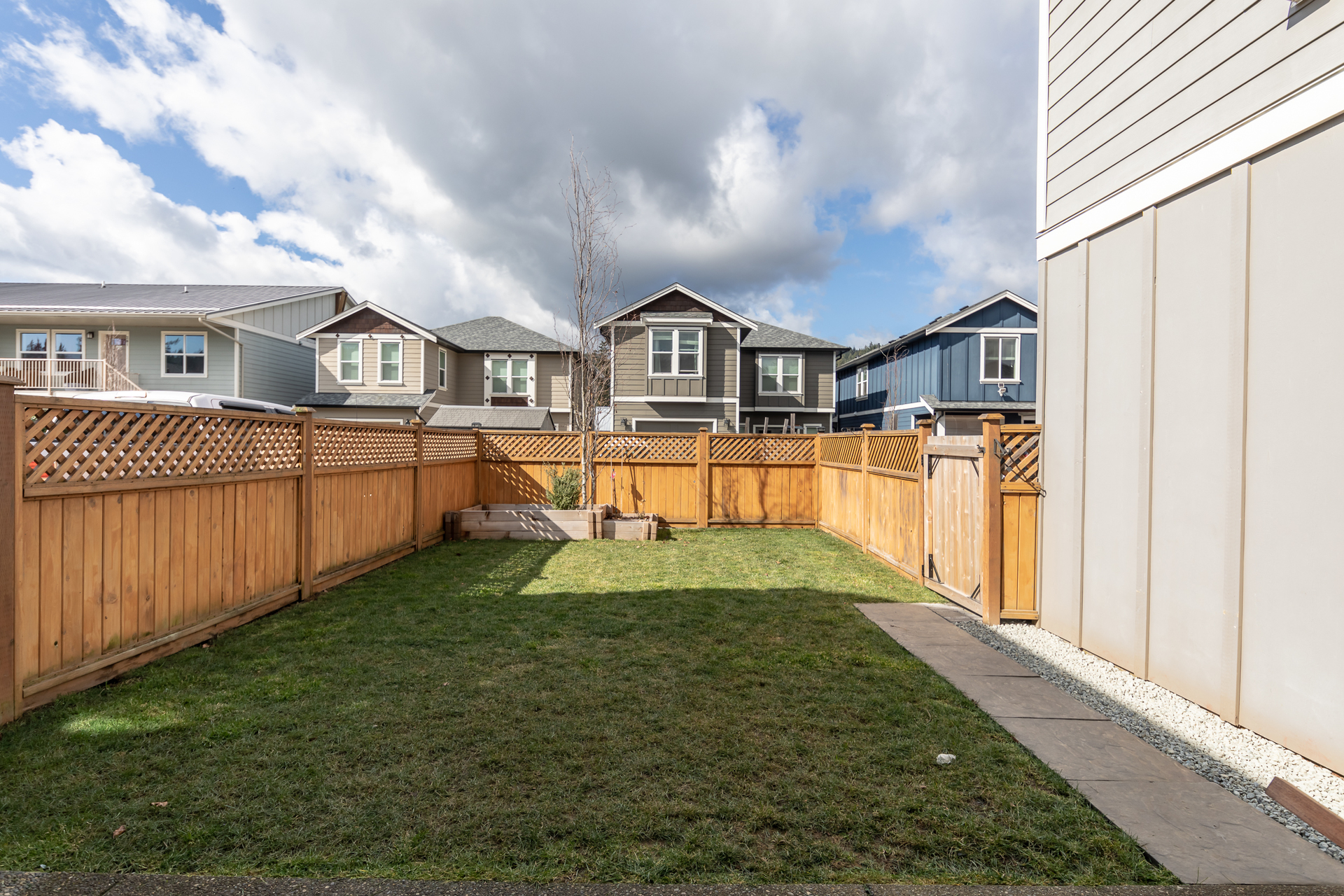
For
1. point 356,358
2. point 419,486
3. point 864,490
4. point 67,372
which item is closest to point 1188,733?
point 864,490

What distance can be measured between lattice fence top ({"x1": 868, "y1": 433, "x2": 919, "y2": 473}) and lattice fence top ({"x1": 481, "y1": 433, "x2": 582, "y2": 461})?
17.9 feet

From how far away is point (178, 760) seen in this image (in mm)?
2662

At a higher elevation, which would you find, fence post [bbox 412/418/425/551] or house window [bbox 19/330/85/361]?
house window [bbox 19/330/85/361]

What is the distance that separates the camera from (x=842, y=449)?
1038 cm

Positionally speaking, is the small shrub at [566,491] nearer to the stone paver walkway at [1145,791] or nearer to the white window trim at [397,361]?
the stone paver walkway at [1145,791]

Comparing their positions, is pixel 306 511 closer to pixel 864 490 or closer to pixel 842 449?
pixel 864 490

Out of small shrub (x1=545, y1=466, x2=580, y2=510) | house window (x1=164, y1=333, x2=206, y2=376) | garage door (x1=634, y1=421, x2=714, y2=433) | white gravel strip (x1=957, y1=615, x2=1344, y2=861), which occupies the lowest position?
white gravel strip (x1=957, y1=615, x2=1344, y2=861)

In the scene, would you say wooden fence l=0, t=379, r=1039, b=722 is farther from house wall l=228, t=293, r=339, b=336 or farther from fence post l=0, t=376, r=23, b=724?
house wall l=228, t=293, r=339, b=336

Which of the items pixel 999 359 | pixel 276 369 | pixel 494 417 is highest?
pixel 999 359

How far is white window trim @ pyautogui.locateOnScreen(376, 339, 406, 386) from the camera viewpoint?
69.2 ft

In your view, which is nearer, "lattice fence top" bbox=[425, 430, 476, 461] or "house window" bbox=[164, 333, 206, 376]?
"lattice fence top" bbox=[425, 430, 476, 461]

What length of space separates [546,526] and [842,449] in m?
5.20

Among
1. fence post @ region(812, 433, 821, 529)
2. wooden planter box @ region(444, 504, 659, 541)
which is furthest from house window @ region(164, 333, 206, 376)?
fence post @ region(812, 433, 821, 529)

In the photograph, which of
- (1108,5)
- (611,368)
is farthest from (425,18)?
(611,368)
